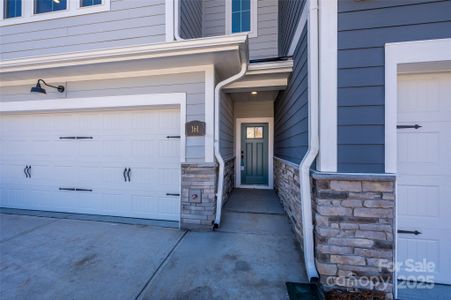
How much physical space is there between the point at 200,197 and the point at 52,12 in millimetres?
4067

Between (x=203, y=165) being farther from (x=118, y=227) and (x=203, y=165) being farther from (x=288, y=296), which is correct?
(x=288, y=296)

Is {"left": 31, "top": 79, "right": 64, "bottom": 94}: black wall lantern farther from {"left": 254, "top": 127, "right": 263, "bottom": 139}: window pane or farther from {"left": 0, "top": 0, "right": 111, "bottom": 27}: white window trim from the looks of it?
{"left": 254, "top": 127, "right": 263, "bottom": 139}: window pane

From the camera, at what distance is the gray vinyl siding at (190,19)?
3488mm

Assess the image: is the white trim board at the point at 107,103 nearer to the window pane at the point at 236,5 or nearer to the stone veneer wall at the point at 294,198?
the stone veneer wall at the point at 294,198

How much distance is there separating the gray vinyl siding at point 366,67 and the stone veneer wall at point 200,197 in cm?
183

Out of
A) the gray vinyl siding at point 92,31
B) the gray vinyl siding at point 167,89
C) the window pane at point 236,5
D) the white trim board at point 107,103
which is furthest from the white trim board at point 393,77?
the window pane at point 236,5

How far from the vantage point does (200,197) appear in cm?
312

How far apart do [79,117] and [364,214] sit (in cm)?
464

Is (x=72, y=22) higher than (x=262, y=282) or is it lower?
higher

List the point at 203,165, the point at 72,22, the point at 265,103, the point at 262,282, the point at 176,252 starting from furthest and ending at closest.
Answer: the point at 265,103, the point at 72,22, the point at 203,165, the point at 176,252, the point at 262,282

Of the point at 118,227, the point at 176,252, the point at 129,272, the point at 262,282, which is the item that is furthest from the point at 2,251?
the point at 262,282

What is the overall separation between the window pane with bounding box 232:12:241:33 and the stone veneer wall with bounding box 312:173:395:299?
4263 millimetres

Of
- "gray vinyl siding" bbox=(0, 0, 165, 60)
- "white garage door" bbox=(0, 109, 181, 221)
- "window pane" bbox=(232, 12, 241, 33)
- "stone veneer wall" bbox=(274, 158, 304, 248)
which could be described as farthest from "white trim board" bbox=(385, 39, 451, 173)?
"window pane" bbox=(232, 12, 241, 33)

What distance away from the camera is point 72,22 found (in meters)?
3.38
